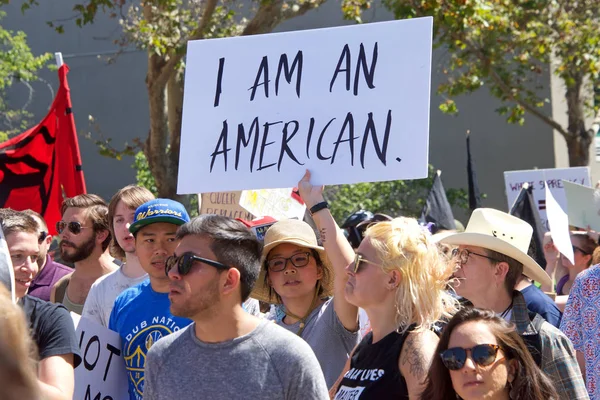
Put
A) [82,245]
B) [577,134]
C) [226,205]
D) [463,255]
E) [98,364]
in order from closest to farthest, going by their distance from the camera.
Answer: [98,364] < [463,255] < [82,245] < [226,205] < [577,134]

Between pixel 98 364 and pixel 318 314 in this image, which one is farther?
pixel 318 314

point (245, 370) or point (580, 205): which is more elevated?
point (580, 205)

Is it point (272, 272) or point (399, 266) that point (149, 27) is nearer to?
point (272, 272)

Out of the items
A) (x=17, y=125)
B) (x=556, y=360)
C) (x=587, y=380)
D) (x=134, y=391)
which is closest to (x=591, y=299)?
(x=587, y=380)

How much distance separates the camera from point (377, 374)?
3.21m

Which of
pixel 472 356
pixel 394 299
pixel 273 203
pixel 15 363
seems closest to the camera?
pixel 15 363

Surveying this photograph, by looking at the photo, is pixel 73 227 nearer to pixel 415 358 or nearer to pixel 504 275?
pixel 504 275

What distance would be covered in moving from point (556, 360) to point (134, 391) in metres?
1.71

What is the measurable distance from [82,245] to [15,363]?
425 centimetres

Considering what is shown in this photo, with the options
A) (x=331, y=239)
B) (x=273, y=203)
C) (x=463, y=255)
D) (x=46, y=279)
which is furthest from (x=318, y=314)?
(x=273, y=203)

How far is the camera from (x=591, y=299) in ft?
13.4

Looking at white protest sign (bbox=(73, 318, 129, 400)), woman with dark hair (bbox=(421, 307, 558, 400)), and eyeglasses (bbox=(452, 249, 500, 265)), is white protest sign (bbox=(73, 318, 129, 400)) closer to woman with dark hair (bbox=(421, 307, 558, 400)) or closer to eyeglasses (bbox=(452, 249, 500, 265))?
woman with dark hair (bbox=(421, 307, 558, 400))

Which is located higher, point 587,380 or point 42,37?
point 42,37

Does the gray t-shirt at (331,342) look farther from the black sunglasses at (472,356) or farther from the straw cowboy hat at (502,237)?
the black sunglasses at (472,356)
